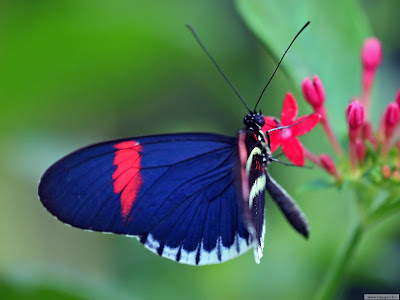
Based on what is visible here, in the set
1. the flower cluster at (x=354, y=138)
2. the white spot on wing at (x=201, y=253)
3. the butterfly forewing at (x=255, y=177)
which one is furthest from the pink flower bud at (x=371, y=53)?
the white spot on wing at (x=201, y=253)

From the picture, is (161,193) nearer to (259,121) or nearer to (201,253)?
(201,253)

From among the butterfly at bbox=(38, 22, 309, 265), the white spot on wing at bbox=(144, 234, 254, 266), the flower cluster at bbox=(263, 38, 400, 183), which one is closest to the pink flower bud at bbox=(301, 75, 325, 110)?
the flower cluster at bbox=(263, 38, 400, 183)

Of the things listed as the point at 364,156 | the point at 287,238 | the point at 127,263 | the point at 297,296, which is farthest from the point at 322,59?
the point at 127,263

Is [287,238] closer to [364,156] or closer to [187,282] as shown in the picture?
[187,282]

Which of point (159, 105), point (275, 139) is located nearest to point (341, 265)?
point (275, 139)

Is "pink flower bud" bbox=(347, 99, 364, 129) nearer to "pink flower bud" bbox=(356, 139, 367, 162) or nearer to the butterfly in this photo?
"pink flower bud" bbox=(356, 139, 367, 162)
